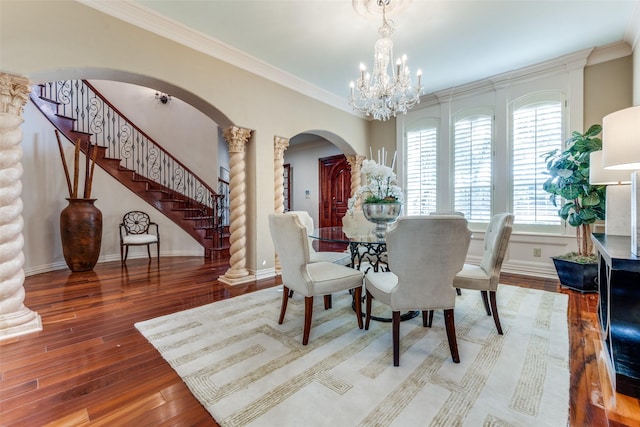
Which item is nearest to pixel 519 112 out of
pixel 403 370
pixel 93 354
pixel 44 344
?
pixel 403 370

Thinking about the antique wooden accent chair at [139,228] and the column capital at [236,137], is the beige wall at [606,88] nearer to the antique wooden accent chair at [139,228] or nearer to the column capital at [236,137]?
the column capital at [236,137]

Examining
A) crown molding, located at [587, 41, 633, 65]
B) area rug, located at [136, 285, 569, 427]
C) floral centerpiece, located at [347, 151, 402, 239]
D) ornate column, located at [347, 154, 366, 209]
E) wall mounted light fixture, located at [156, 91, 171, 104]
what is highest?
wall mounted light fixture, located at [156, 91, 171, 104]

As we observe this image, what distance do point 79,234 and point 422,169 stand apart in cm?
568

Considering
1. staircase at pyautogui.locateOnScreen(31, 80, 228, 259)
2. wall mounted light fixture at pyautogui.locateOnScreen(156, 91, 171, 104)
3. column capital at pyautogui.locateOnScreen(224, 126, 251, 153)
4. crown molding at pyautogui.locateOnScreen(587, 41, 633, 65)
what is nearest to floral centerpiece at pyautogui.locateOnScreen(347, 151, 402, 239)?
column capital at pyautogui.locateOnScreen(224, 126, 251, 153)

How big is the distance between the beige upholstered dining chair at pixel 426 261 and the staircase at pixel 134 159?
441cm

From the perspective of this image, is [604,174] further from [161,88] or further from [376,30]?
[161,88]

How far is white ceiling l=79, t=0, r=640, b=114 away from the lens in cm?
265

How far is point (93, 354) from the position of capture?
1905 mm

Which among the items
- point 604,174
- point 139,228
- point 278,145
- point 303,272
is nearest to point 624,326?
point 604,174

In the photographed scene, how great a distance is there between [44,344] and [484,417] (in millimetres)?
2939

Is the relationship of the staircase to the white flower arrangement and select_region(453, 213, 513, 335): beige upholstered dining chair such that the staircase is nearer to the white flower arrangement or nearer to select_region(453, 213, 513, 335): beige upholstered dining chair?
the white flower arrangement

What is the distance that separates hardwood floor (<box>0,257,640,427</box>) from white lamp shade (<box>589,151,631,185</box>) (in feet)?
4.05

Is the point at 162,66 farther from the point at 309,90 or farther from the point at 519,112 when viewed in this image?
the point at 519,112

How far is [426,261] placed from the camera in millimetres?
1675
